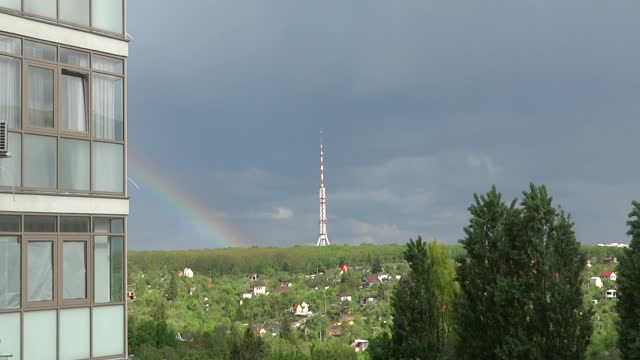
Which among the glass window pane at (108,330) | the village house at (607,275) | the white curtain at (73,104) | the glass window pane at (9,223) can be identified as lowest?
the village house at (607,275)

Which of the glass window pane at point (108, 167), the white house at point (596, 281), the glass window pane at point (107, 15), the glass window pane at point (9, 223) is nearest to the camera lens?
the glass window pane at point (9, 223)

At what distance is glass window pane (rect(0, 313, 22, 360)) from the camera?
14.8 metres

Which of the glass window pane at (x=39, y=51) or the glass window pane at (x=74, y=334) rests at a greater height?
the glass window pane at (x=39, y=51)

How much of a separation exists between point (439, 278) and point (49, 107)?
2007 centimetres

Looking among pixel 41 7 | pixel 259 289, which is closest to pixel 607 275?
pixel 259 289

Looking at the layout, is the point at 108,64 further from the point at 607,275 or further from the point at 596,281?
the point at 607,275

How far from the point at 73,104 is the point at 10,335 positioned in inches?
178

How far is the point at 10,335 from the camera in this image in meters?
14.9

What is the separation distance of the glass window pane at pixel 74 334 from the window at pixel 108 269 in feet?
1.68

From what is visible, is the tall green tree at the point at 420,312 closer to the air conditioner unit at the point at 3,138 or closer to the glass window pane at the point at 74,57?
the glass window pane at the point at 74,57

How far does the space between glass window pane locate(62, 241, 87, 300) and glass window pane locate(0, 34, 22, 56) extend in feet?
12.0

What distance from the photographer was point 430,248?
3359 centimetres

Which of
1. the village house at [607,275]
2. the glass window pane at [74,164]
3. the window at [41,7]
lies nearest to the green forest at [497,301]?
the glass window pane at [74,164]

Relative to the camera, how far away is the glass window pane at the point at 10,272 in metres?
15.0
